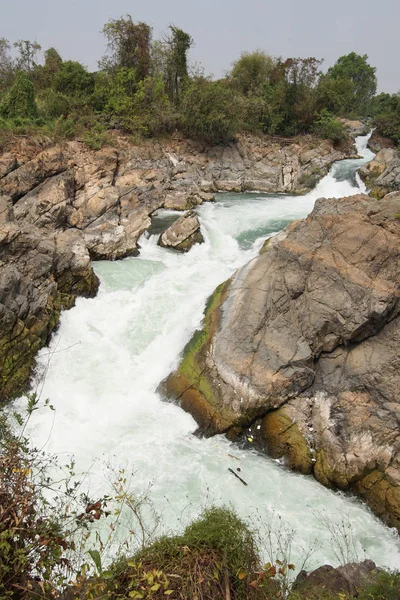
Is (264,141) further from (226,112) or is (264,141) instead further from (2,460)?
(2,460)

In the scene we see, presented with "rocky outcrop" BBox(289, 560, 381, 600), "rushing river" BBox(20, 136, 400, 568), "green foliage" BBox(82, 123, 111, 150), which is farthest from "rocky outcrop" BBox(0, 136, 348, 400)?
"rocky outcrop" BBox(289, 560, 381, 600)

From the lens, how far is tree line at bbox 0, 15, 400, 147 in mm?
23312

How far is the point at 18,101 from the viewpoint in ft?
67.8

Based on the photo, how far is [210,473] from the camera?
8227mm

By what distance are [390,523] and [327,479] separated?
133 centimetres

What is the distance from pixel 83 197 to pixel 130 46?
15.1 m

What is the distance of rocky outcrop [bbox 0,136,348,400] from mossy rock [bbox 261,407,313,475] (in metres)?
6.42

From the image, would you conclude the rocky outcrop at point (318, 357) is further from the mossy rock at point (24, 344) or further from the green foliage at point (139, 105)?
the green foliage at point (139, 105)

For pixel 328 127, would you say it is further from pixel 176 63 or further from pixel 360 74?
pixel 360 74

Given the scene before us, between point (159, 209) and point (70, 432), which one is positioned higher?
point (159, 209)

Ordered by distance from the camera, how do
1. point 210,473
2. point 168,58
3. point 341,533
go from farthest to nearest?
1. point 168,58
2. point 210,473
3. point 341,533

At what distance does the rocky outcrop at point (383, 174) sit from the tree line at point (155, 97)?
224 inches

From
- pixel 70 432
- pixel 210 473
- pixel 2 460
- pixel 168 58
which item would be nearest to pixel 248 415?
pixel 210 473

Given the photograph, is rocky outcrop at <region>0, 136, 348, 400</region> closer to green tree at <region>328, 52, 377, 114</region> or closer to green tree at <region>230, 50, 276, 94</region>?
green tree at <region>230, 50, 276, 94</region>
